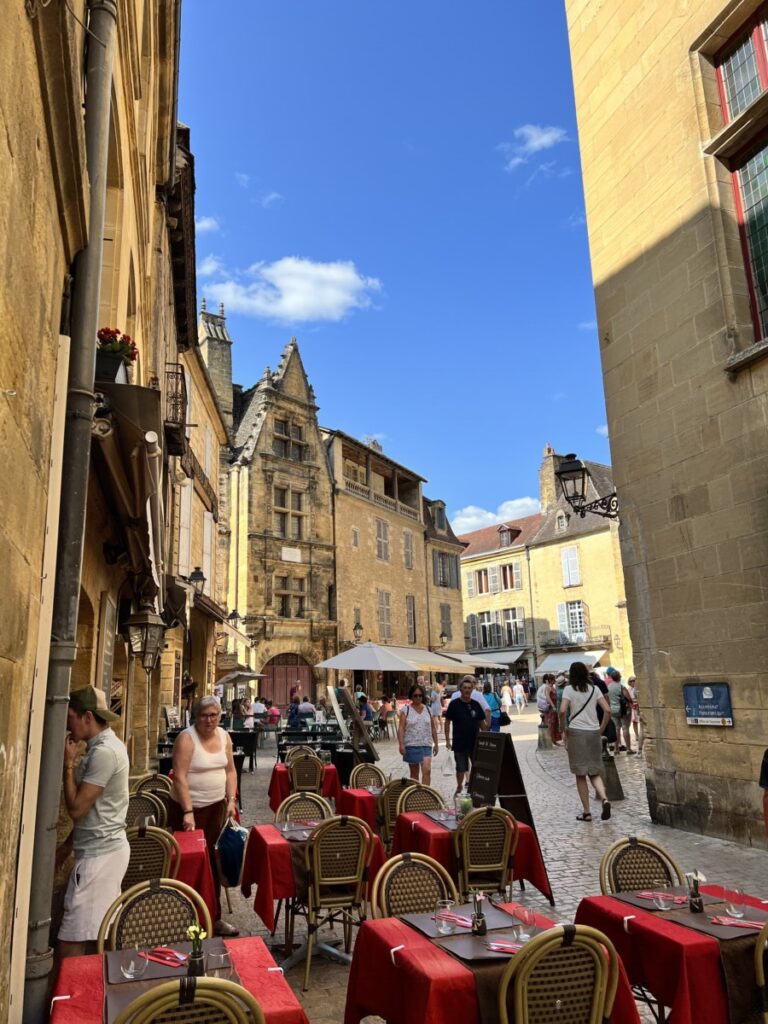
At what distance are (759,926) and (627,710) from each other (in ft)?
41.0

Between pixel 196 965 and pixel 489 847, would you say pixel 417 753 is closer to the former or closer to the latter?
pixel 489 847

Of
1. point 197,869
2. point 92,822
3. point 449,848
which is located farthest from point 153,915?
point 449,848

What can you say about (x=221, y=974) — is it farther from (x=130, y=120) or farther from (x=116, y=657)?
(x=116, y=657)

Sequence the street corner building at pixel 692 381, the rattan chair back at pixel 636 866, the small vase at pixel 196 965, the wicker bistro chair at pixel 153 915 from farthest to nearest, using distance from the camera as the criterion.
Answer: the street corner building at pixel 692 381, the rattan chair back at pixel 636 866, the wicker bistro chair at pixel 153 915, the small vase at pixel 196 965

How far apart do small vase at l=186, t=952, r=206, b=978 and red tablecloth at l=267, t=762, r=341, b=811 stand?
6.36 m

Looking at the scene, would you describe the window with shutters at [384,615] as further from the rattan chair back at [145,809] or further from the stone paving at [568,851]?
the rattan chair back at [145,809]

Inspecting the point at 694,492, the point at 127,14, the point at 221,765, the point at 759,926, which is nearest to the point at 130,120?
the point at 127,14

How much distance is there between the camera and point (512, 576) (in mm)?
43562

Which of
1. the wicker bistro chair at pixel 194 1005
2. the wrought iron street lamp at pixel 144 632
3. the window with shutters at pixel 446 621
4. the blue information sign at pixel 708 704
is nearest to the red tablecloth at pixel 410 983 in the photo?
the wicker bistro chair at pixel 194 1005

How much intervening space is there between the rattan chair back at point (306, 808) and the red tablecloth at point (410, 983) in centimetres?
271

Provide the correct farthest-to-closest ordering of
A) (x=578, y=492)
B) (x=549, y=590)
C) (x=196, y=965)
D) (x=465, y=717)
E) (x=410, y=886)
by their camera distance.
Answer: (x=549, y=590), (x=578, y=492), (x=465, y=717), (x=410, y=886), (x=196, y=965)

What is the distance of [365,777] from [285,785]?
1.77 meters

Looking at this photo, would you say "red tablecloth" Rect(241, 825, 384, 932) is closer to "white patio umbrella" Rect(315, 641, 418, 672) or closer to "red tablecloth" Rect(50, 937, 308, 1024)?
"red tablecloth" Rect(50, 937, 308, 1024)

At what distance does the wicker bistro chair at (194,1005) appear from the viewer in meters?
2.26
